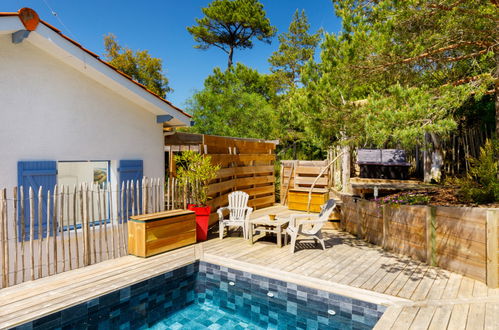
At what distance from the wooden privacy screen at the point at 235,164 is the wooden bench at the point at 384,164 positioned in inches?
144

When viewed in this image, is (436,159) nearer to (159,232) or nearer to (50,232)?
(159,232)

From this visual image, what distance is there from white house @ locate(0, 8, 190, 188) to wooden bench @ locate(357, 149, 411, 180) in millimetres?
8023

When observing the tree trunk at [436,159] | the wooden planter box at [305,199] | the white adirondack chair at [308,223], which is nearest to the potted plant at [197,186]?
the white adirondack chair at [308,223]

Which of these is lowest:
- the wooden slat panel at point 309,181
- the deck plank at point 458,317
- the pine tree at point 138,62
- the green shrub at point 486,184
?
the deck plank at point 458,317

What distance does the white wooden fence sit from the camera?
15.5 feet

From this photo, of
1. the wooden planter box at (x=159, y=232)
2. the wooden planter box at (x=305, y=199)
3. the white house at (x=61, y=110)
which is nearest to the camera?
the white house at (x=61, y=110)

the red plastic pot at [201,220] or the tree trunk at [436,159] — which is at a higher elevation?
the tree trunk at [436,159]

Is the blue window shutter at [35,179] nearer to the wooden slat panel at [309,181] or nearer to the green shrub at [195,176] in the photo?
the green shrub at [195,176]

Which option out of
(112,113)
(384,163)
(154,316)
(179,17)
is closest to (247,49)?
(179,17)

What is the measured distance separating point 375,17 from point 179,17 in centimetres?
2292

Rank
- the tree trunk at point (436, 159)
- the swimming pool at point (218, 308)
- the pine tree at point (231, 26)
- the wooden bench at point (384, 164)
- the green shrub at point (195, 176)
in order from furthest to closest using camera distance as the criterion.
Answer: the pine tree at point (231, 26) → the wooden bench at point (384, 164) → the tree trunk at point (436, 159) → the green shrub at point (195, 176) → the swimming pool at point (218, 308)

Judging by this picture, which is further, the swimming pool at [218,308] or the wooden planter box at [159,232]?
the wooden planter box at [159,232]

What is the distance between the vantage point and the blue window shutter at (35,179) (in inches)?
207

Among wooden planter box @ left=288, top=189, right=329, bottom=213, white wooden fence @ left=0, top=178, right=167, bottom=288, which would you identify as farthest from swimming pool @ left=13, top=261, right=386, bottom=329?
wooden planter box @ left=288, top=189, right=329, bottom=213
